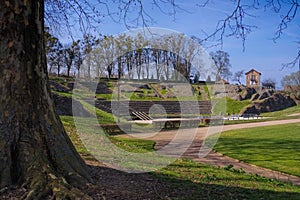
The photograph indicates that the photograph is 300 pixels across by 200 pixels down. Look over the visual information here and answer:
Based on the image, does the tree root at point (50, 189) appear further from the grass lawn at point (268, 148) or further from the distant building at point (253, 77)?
the distant building at point (253, 77)

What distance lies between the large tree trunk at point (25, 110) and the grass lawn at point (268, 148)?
8189 mm

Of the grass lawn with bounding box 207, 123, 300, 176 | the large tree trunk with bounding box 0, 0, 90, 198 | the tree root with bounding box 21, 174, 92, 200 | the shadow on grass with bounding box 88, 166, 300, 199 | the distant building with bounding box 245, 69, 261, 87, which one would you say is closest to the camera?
the tree root with bounding box 21, 174, 92, 200

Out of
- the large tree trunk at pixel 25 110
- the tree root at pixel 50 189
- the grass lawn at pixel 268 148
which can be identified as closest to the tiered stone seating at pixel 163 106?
the grass lawn at pixel 268 148

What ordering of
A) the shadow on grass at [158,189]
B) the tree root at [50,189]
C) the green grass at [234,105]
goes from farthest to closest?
the green grass at [234,105], the shadow on grass at [158,189], the tree root at [50,189]

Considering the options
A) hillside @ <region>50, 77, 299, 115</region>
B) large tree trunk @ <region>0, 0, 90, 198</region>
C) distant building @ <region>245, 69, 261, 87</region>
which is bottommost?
large tree trunk @ <region>0, 0, 90, 198</region>

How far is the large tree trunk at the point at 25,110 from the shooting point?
3.17 m

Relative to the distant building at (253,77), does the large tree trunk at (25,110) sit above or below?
below

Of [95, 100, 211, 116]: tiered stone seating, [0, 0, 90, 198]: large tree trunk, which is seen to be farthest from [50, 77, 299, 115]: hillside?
[0, 0, 90, 198]: large tree trunk

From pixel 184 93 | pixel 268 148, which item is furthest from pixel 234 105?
pixel 268 148

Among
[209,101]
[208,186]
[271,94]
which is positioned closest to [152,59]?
[208,186]

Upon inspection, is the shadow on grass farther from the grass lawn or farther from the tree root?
the grass lawn

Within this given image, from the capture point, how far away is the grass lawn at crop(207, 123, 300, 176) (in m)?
10.3

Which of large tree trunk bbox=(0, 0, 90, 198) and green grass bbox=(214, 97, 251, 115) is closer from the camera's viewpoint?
large tree trunk bbox=(0, 0, 90, 198)

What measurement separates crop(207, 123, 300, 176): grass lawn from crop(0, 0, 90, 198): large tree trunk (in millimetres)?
8189
